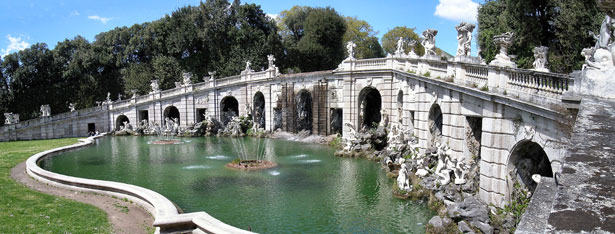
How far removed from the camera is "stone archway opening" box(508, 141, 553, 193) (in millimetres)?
11770

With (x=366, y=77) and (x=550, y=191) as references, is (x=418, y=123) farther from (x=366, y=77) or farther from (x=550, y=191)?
(x=550, y=191)

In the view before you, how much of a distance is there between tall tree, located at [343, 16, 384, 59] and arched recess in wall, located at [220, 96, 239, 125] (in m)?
23.4

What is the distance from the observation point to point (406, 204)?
49.7 feet

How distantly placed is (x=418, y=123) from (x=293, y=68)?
30305 millimetres

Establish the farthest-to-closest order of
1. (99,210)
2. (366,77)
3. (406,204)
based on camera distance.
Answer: (366,77), (406,204), (99,210)

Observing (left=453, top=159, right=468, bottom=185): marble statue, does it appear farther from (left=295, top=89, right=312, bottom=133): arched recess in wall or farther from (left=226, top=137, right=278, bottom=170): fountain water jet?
(left=295, top=89, right=312, bottom=133): arched recess in wall

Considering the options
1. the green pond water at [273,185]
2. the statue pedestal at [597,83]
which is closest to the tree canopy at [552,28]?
the green pond water at [273,185]

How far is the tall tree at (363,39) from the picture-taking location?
6125 cm

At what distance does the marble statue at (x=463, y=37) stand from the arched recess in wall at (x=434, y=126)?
16.5 feet

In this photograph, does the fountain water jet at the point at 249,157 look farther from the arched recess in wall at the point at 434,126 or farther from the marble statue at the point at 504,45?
the marble statue at the point at 504,45

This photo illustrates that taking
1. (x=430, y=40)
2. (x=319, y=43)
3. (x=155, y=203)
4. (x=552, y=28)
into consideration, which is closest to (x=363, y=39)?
(x=319, y=43)

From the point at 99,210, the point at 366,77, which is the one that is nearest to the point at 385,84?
the point at 366,77

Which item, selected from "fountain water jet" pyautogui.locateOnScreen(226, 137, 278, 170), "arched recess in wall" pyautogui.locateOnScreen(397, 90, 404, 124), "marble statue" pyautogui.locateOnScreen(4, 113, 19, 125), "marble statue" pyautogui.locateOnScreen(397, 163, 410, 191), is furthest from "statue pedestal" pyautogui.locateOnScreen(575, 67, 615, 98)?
"marble statue" pyautogui.locateOnScreen(4, 113, 19, 125)

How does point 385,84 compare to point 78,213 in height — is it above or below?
above
